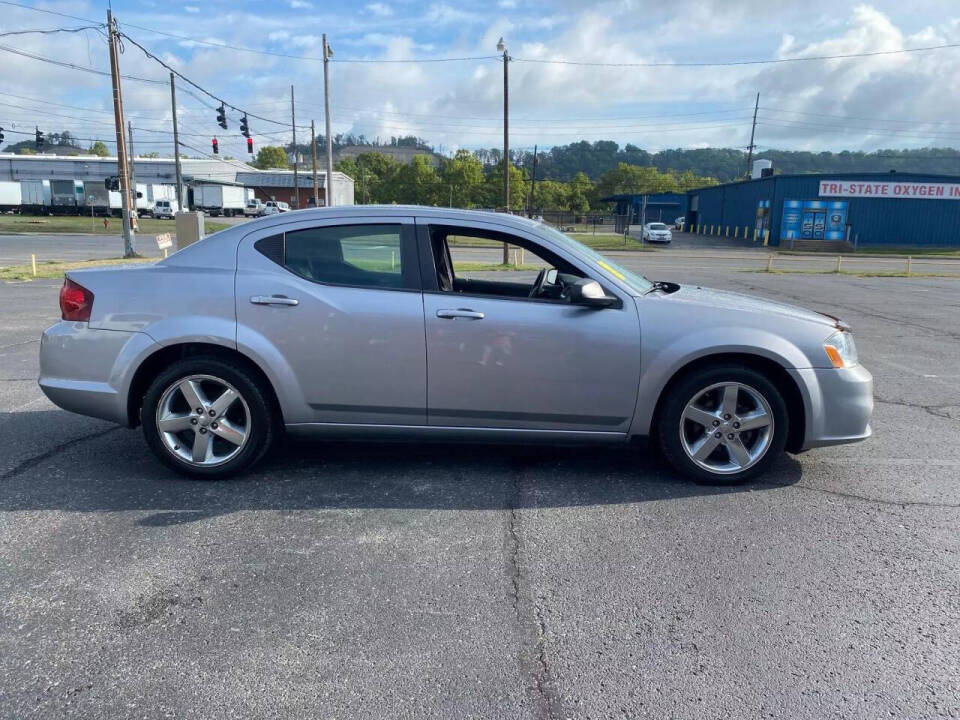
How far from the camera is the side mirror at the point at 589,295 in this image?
4191 millimetres

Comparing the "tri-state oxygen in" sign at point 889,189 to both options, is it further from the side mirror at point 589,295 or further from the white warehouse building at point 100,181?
the side mirror at point 589,295

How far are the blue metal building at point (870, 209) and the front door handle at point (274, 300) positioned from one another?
48168mm

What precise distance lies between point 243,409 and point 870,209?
51754 millimetres

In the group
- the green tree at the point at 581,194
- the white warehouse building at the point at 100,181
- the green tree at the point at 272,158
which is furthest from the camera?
the green tree at the point at 272,158

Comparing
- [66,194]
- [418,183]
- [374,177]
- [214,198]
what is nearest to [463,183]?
[418,183]

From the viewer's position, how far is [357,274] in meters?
4.43

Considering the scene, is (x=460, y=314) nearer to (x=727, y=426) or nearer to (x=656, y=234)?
(x=727, y=426)

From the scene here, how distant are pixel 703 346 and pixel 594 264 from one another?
0.82 metres

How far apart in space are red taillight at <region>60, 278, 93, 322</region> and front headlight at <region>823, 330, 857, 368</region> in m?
4.42

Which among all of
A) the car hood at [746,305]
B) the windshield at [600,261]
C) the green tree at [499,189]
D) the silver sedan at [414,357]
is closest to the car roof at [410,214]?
the silver sedan at [414,357]

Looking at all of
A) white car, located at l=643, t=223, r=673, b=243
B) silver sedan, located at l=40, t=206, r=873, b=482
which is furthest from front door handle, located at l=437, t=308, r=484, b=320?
white car, located at l=643, t=223, r=673, b=243

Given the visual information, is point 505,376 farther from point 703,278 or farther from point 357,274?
point 703,278

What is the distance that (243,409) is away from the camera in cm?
441

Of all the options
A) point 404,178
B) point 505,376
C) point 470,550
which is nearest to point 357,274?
point 505,376
